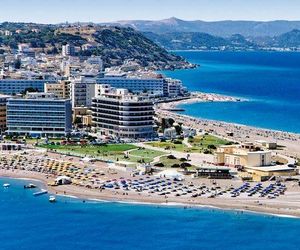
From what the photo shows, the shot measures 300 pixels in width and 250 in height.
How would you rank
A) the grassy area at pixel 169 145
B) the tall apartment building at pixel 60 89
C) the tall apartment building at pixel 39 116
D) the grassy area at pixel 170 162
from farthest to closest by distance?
the tall apartment building at pixel 60 89
the tall apartment building at pixel 39 116
the grassy area at pixel 169 145
the grassy area at pixel 170 162

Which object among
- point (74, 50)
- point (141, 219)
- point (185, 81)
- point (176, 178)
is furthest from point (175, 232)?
point (74, 50)

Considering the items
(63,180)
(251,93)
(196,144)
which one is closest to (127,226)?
(63,180)

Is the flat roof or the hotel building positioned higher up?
the hotel building

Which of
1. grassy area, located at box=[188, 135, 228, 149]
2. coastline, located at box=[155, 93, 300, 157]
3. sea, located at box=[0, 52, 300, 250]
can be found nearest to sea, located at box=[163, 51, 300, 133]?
coastline, located at box=[155, 93, 300, 157]

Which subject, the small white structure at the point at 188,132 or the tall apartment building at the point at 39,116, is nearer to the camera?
the tall apartment building at the point at 39,116

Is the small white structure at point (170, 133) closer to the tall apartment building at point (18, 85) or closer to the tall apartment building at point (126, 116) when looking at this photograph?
the tall apartment building at point (126, 116)

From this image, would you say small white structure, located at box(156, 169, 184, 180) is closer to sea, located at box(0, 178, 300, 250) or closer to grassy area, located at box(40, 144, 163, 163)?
grassy area, located at box(40, 144, 163, 163)

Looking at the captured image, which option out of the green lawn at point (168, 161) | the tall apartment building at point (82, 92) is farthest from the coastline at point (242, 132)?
the green lawn at point (168, 161)

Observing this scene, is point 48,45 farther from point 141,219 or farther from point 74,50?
point 141,219
